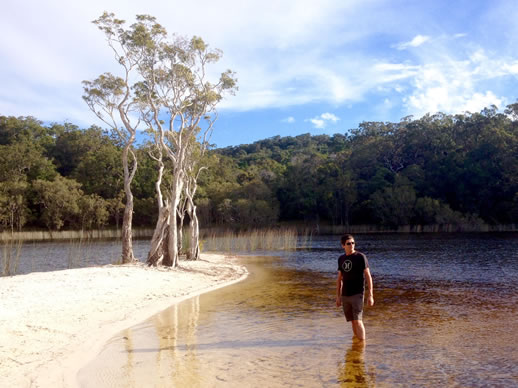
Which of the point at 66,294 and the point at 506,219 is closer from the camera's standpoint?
the point at 66,294

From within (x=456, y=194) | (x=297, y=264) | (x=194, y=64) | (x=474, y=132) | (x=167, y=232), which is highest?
(x=474, y=132)

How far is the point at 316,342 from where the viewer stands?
23.2 feet

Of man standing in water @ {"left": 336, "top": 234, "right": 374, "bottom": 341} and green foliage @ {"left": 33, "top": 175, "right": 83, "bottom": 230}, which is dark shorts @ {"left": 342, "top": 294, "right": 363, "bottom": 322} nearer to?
man standing in water @ {"left": 336, "top": 234, "right": 374, "bottom": 341}

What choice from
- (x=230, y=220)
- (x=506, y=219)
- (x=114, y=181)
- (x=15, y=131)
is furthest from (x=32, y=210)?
(x=506, y=219)

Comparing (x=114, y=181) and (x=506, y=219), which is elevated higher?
(x=114, y=181)

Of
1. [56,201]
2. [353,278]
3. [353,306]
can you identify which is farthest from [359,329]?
[56,201]

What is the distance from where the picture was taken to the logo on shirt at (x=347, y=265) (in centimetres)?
651

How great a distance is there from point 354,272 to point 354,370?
139 cm

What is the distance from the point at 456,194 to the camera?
53.6 metres

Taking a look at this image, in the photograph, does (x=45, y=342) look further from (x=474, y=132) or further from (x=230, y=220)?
(x=474, y=132)

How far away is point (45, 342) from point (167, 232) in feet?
33.1

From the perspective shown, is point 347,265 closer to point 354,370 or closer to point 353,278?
point 353,278

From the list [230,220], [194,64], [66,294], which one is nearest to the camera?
[66,294]

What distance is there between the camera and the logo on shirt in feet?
21.4
